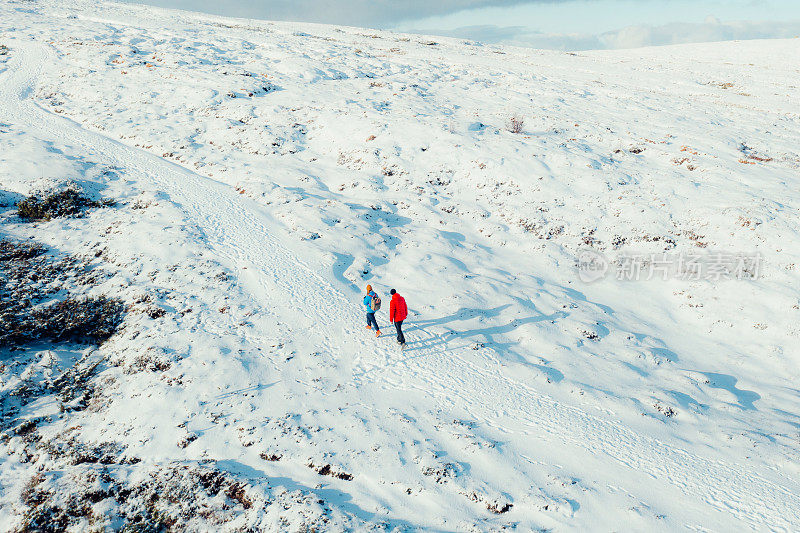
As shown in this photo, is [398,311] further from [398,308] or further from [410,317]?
[410,317]

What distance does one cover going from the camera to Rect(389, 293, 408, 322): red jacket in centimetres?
1316

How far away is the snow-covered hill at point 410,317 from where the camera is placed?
9.07 metres

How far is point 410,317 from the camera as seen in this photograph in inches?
608

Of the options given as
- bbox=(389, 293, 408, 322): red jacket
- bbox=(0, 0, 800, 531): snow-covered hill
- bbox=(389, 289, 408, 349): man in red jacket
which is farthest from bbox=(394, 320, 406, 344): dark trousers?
bbox=(0, 0, 800, 531): snow-covered hill

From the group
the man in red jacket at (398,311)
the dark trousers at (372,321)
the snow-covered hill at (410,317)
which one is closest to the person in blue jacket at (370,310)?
the dark trousers at (372,321)

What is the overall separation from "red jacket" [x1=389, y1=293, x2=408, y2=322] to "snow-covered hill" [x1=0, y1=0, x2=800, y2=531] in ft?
4.09

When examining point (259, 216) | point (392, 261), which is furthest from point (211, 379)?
point (259, 216)

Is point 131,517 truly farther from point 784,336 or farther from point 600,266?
point 784,336

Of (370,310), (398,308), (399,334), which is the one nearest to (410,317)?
(399,334)

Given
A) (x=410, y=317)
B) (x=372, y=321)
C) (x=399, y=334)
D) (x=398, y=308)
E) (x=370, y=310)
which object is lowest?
(x=410, y=317)

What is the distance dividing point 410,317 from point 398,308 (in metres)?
2.36

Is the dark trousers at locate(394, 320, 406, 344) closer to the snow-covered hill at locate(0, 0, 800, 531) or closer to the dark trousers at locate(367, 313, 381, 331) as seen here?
the snow-covered hill at locate(0, 0, 800, 531)

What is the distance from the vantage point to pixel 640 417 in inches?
455

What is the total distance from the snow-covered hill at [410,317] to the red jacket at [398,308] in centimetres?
125
